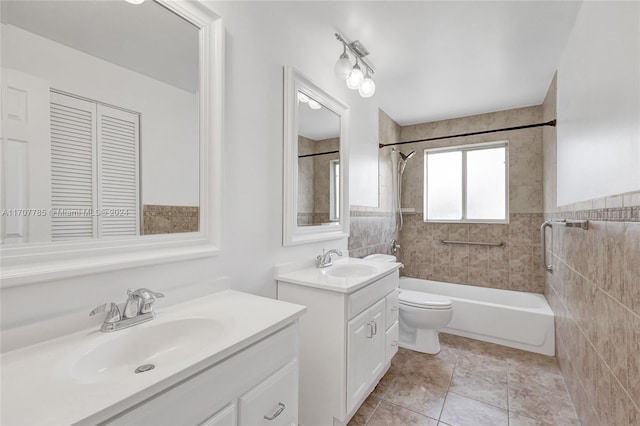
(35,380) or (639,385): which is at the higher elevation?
(35,380)

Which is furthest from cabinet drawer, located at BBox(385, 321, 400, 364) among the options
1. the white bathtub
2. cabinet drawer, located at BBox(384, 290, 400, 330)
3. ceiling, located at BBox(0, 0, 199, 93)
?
ceiling, located at BBox(0, 0, 199, 93)

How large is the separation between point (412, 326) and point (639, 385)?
164 centimetres

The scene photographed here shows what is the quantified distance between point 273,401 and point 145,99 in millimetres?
1190

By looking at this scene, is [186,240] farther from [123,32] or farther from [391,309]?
[391,309]

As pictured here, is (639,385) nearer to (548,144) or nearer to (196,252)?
(196,252)

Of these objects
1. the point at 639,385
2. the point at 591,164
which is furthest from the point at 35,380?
the point at 591,164

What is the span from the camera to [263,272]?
1.52 metres

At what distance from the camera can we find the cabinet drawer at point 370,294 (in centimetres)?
144

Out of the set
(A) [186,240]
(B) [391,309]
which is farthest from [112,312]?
(B) [391,309]

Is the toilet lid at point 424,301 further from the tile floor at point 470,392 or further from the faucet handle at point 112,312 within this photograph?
the faucet handle at point 112,312

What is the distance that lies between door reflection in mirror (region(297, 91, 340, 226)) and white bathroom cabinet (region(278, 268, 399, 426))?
1.83 feet

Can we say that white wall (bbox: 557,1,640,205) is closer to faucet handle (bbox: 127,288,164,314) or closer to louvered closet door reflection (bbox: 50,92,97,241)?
faucet handle (bbox: 127,288,164,314)

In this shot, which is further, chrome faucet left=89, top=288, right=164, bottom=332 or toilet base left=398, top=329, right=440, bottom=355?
toilet base left=398, top=329, right=440, bottom=355

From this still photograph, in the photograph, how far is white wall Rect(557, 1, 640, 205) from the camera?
103 centimetres
